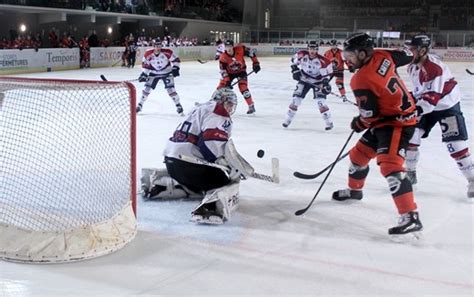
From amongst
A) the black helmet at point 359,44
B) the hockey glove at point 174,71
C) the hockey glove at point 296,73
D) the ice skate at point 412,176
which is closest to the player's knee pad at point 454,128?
the ice skate at point 412,176

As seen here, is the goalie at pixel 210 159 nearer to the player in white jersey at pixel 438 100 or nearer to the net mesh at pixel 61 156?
the net mesh at pixel 61 156

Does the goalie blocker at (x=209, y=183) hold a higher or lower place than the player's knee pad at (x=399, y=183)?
lower

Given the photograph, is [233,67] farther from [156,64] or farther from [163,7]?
[163,7]

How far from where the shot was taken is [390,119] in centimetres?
346

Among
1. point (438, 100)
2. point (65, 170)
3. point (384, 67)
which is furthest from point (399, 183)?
point (65, 170)

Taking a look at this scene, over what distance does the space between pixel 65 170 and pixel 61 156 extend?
0.39 metres

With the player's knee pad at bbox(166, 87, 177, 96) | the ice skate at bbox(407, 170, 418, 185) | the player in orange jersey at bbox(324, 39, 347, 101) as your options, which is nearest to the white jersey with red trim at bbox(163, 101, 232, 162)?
the ice skate at bbox(407, 170, 418, 185)

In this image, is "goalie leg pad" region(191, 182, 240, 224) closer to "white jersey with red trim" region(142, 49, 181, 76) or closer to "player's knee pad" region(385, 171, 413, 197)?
"player's knee pad" region(385, 171, 413, 197)

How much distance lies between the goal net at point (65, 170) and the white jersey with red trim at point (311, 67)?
11.3 feet

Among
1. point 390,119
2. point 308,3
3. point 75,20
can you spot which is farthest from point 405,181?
point 308,3

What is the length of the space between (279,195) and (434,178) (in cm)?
158

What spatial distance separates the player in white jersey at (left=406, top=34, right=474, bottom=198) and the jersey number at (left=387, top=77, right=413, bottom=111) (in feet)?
2.12

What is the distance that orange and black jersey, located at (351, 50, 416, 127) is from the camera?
3.33 m

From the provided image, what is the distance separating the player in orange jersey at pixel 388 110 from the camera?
3.33 meters
